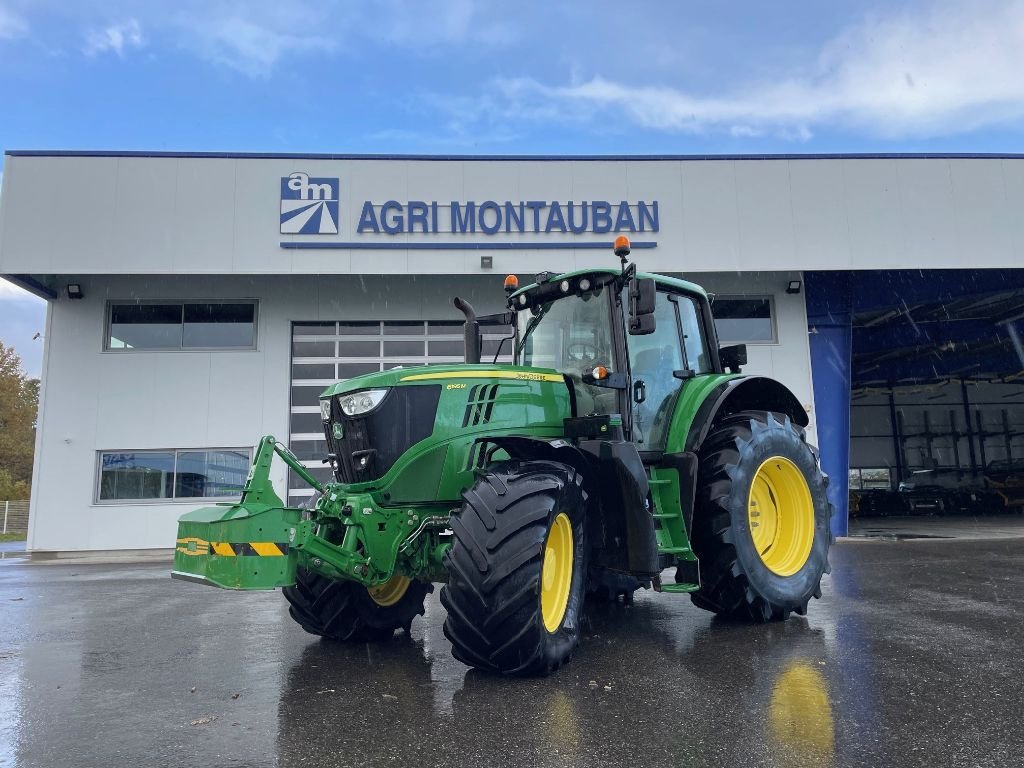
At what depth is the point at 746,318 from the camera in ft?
49.0

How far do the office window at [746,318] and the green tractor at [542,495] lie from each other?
931 cm

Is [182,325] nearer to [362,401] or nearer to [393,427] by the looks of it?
[362,401]

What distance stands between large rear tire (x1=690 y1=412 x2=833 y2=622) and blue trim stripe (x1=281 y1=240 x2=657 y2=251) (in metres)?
8.46

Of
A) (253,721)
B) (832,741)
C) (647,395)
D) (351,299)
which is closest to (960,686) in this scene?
(832,741)

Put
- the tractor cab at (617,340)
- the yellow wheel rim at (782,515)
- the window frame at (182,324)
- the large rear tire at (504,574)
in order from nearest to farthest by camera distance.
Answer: the large rear tire at (504,574) → the tractor cab at (617,340) → the yellow wheel rim at (782,515) → the window frame at (182,324)

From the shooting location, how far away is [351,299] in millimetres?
14414

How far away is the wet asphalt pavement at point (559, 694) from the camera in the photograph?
294 cm

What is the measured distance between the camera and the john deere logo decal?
530 inches

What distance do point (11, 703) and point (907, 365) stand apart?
29.2 m

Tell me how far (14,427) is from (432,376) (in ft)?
150

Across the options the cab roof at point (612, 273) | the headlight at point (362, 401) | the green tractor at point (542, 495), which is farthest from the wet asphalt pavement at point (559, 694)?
the cab roof at point (612, 273)

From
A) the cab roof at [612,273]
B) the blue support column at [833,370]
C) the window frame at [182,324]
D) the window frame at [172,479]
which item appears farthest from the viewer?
the blue support column at [833,370]

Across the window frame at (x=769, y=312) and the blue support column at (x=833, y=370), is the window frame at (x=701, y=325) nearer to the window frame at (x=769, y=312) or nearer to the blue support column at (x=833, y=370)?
the window frame at (x=769, y=312)

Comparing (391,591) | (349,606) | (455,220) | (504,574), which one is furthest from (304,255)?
(504,574)
